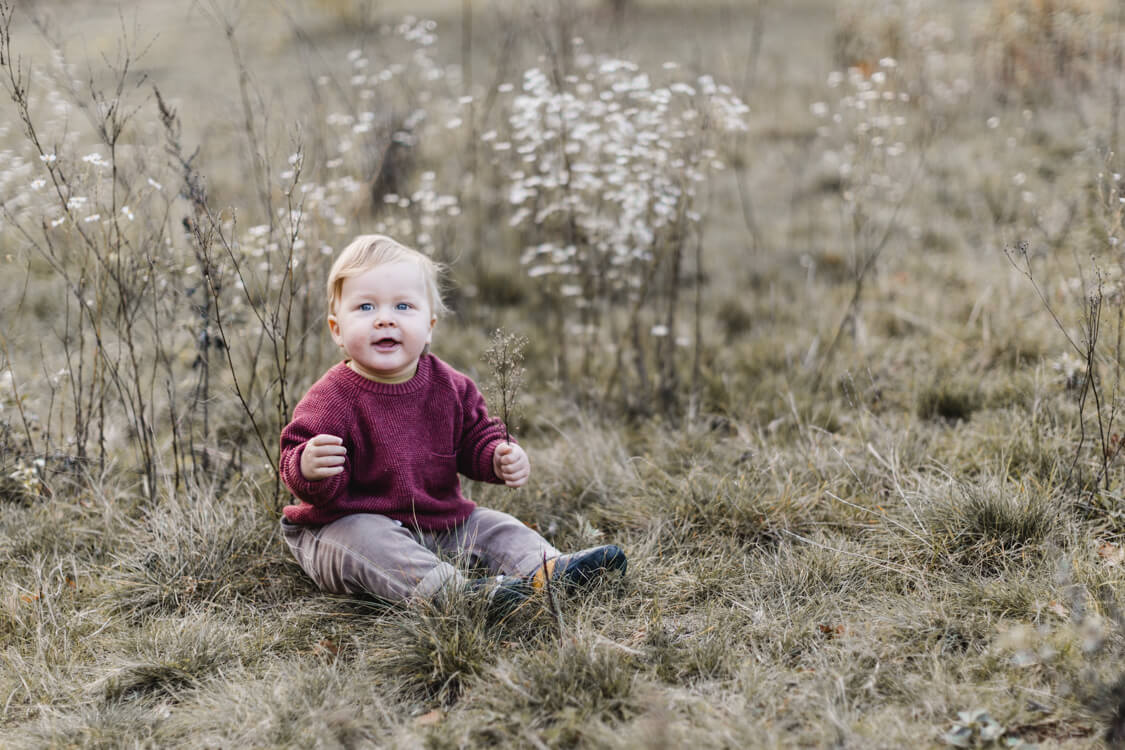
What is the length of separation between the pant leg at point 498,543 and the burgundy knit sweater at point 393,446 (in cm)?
5

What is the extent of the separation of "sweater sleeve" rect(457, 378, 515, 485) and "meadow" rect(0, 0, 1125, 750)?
43 cm

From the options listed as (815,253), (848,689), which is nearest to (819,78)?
Result: (815,253)

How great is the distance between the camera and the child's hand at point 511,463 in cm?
263

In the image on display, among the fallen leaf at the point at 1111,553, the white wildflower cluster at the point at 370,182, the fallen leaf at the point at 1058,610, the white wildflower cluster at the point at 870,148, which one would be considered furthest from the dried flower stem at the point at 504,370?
the white wildflower cluster at the point at 870,148

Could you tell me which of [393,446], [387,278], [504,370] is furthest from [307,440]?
[504,370]

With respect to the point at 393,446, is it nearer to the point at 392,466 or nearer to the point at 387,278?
the point at 392,466

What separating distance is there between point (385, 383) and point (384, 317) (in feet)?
0.73

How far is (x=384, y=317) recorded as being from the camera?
2.52 metres

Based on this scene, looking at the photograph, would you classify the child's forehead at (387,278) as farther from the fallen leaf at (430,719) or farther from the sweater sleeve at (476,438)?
the fallen leaf at (430,719)

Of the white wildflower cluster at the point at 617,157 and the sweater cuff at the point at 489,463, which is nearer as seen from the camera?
the sweater cuff at the point at 489,463

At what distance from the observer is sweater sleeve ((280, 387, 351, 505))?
2.47m

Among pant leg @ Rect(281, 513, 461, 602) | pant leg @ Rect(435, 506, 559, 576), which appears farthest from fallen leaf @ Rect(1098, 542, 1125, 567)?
pant leg @ Rect(281, 513, 461, 602)

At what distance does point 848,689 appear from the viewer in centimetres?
214

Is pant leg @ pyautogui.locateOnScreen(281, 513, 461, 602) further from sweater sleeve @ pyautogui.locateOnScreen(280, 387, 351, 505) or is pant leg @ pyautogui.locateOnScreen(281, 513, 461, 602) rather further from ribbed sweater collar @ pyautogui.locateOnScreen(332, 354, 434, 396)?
ribbed sweater collar @ pyautogui.locateOnScreen(332, 354, 434, 396)
